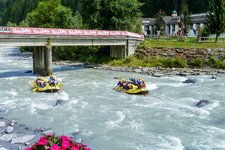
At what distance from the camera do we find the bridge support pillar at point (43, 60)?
34.8 metres

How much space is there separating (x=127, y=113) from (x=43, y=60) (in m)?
19.3

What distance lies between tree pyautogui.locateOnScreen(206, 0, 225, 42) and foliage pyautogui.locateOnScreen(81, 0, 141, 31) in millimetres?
12711

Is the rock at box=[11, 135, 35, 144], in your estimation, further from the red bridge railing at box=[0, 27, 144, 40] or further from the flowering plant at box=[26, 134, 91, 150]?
the red bridge railing at box=[0, 27, 144, 40]

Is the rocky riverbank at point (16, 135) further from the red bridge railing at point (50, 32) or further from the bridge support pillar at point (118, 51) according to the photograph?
the bridge support pillar at point (118, 51)

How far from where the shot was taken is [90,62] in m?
48.2

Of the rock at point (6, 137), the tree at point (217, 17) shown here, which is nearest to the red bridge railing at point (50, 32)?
the tree at point (217, 17)

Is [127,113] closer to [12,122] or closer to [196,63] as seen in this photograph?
[12,122]

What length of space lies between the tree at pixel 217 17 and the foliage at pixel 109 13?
12711mm

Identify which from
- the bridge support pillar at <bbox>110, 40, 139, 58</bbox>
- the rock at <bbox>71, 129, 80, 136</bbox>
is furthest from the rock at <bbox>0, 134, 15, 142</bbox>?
the bridge support pillar at <bbox>110, 40, 139, 58</bbox>

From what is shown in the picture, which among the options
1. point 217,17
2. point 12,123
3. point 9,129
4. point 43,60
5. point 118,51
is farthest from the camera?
point 217,17

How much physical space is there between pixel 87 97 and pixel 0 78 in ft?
44.6

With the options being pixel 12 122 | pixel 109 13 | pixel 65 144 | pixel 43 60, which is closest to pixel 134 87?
pixel 12 122

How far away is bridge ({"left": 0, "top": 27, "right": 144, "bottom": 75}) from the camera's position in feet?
101

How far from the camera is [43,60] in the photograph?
118 feet
